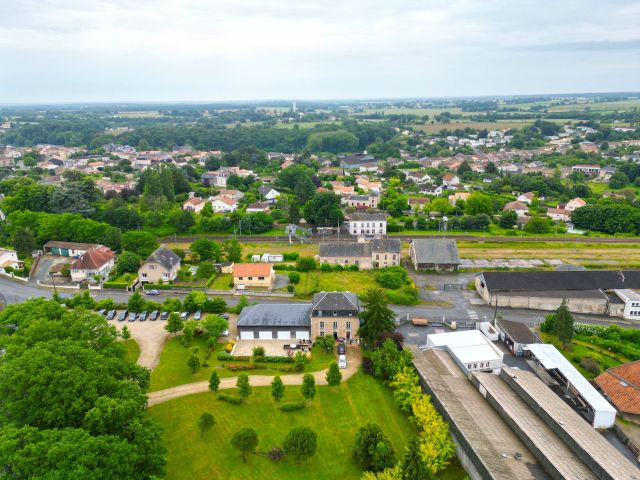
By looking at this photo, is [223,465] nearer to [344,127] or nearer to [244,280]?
[244,280]

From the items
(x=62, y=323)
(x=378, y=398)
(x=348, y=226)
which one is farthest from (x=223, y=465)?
(x=348, y=226)

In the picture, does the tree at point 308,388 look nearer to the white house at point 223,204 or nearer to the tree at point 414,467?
the tree at point 414,467

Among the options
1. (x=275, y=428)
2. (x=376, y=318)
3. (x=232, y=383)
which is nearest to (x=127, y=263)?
(x=232, y=383)

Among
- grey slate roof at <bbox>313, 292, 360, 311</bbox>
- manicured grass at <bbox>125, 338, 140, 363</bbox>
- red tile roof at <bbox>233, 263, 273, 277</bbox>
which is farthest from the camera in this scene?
red tile roof at <bbox>233, 263, 273, 277</bbox>

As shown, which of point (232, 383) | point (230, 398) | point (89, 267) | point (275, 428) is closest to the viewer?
point (275, 428)

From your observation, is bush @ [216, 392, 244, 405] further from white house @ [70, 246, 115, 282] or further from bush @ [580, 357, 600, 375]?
white house @ [70, 246, 115, 282]

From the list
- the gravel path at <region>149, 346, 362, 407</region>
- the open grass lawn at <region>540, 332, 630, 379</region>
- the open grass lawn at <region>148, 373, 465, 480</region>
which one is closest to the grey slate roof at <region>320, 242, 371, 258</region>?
the gravel path at <region>149, 346, 362, 407</region>

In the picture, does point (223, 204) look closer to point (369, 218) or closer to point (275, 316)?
point (369, 218)
